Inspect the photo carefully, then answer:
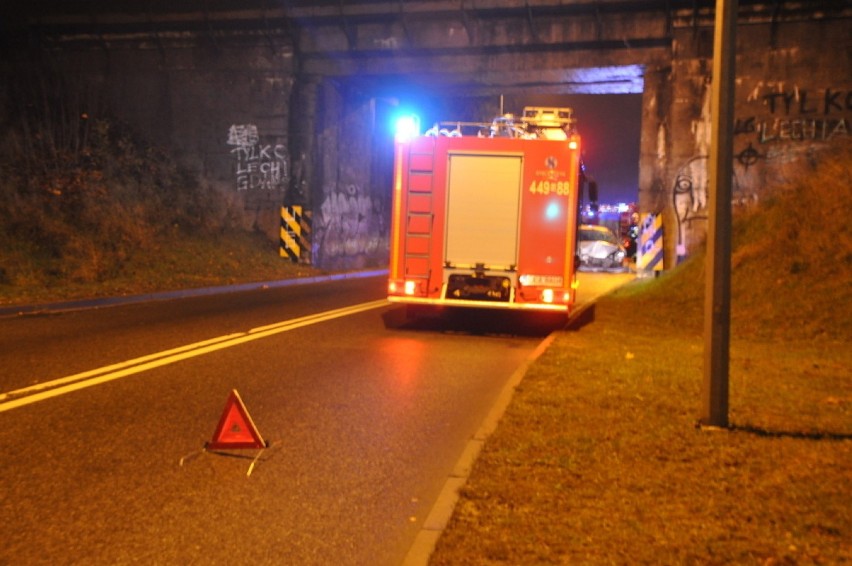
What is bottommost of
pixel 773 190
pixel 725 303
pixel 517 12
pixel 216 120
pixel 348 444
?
pixel 348 444

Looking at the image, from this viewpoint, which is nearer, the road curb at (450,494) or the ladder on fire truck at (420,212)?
the road curb at (450,494)

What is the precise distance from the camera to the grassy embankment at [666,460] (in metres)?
4.22

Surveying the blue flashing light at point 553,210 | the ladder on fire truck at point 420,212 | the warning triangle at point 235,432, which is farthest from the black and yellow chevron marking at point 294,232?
the warning triangle at point 235,432

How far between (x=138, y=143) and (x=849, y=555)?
24371 mm

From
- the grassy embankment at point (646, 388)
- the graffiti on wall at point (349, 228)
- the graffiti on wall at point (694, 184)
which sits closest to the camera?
the grassy embankment at point (646, 388)

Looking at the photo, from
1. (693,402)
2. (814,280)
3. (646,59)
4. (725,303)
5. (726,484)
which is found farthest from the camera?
(646,59)

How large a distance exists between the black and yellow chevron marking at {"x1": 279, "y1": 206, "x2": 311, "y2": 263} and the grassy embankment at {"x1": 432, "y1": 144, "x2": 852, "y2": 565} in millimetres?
13799

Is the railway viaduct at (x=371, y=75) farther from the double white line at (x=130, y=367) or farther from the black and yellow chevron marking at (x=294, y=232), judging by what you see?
the double white line at (x=130, y=367)

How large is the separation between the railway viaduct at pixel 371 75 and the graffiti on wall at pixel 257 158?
4 centimetres

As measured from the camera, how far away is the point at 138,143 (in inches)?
990

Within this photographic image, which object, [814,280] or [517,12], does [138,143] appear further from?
[814,280]

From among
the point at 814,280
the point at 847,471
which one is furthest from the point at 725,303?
the point at 814,280

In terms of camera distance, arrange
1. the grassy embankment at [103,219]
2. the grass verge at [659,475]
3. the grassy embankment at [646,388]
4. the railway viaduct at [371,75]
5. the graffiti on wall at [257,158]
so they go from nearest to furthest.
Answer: the grass verge at [659,475] → the grassy embankment at [646,388] → the grassy embankment at [103,219] → the railway viaduct at [371,75] → the graffiti on wall at [257,158]

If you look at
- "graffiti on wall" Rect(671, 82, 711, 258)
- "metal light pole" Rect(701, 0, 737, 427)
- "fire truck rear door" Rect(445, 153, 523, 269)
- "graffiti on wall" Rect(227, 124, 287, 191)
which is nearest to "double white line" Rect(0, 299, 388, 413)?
"fire truck rear door" Rect(445, 153, 523, 269)
